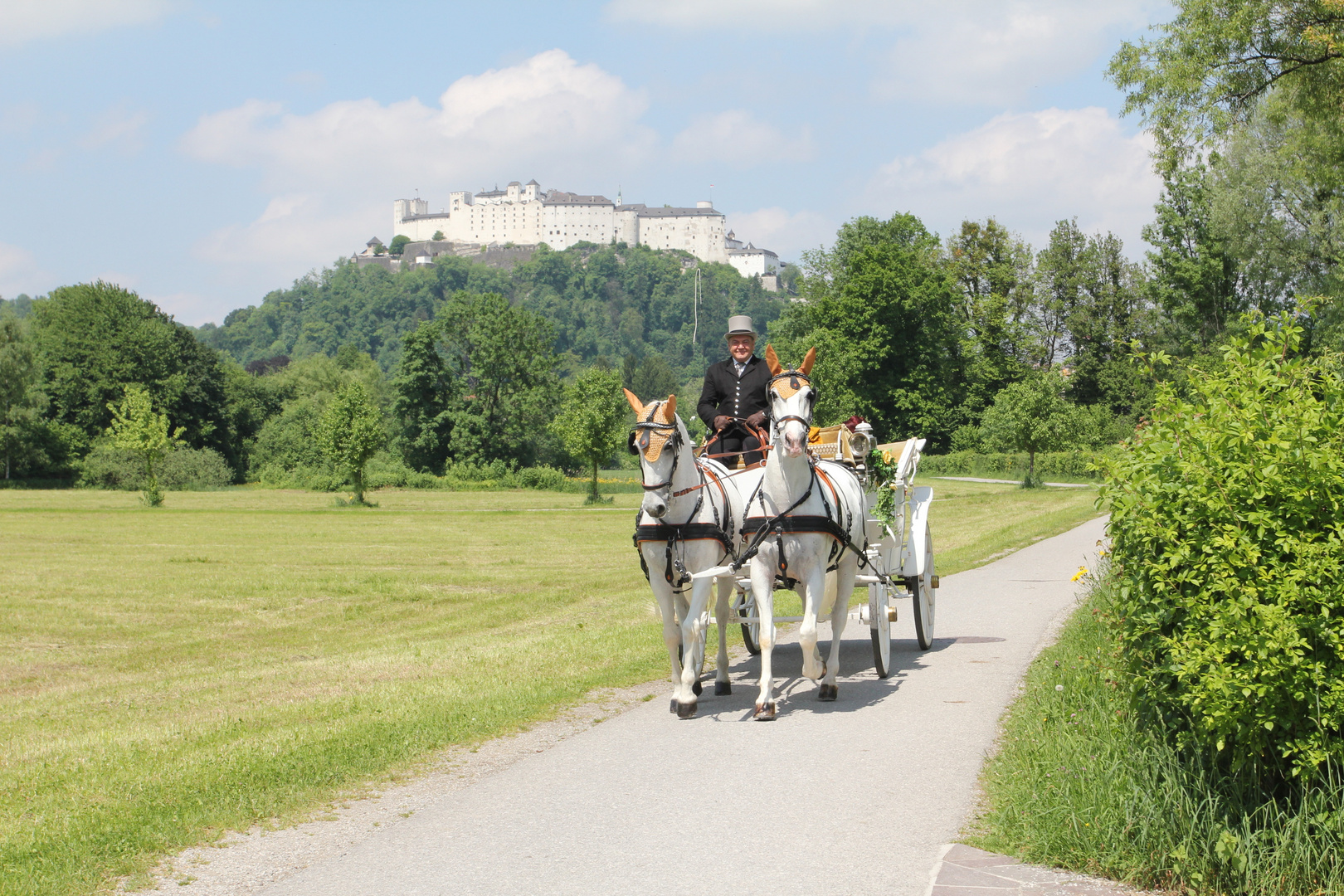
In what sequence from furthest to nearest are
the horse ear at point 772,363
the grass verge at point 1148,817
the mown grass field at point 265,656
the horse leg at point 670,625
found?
the horse ear at point 772,363, the horse leg at point 670,625, the mown grass field at point 265,656, the grass verge at point 1148,817

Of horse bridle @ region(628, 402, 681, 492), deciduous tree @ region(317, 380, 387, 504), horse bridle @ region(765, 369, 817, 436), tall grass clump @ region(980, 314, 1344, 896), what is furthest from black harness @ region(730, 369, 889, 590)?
deciduous tree @ region(317, 380, 387, 504)

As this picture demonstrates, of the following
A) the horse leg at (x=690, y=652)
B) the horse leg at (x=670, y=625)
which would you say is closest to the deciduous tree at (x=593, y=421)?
the horse leg at (x=690, y=652)

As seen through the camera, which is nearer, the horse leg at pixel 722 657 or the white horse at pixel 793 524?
the white horse at pixel 793 524

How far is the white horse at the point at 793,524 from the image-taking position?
8.15 metres

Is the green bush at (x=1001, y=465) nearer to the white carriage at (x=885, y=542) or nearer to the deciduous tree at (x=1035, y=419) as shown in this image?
the deciduous tree at (x=1035, y=419)

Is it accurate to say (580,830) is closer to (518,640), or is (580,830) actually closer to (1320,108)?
(518,640)

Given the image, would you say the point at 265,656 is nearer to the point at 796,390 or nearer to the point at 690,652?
the point at 690,652

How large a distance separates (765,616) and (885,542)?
268cm

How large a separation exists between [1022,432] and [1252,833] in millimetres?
44993

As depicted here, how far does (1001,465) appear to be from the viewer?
6244 cm

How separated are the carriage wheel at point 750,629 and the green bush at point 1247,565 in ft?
14.6

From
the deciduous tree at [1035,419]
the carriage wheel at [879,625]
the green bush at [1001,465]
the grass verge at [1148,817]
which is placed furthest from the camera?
the green bush at [1001,465]

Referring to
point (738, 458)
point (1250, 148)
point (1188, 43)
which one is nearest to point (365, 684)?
point (738, 458)

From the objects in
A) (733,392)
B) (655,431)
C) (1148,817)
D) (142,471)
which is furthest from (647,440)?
(142,471)
